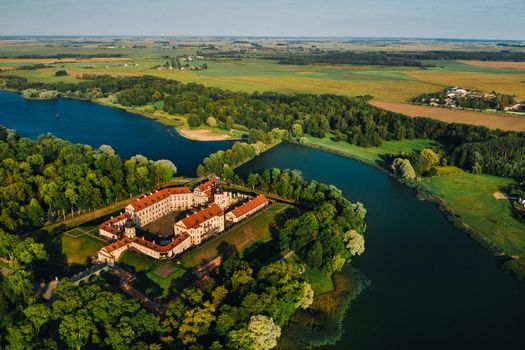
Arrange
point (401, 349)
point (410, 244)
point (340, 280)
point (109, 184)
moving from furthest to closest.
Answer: point (109, 184)
point (410, 244)
point (340, 280)
point (401, 349)

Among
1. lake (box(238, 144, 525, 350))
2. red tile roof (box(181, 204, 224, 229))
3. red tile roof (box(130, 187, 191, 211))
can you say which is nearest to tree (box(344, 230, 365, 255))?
lake (box(238, 144, 525, 350))

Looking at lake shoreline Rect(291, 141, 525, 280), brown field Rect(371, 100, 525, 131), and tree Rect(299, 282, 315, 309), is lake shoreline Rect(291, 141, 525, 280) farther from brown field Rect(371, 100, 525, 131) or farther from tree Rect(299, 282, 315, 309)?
brown field Rect(371, 100, 525, 131)

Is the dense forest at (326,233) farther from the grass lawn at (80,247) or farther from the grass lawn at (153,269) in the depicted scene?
the grass lawn at (80,247)

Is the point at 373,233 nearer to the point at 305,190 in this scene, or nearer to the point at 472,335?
the point at 305,190

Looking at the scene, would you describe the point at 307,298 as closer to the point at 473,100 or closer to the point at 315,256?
the point at 315,256

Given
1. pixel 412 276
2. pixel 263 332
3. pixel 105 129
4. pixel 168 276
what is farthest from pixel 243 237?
pixel 105 129

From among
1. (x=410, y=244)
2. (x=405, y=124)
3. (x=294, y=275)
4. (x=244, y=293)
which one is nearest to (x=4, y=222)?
(x=244, y=293)
